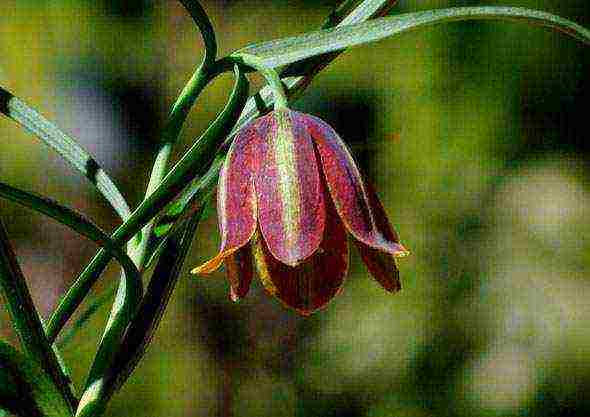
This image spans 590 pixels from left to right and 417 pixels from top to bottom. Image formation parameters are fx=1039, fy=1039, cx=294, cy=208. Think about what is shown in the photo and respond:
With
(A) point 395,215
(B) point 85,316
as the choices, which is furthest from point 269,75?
(A) point 395,215

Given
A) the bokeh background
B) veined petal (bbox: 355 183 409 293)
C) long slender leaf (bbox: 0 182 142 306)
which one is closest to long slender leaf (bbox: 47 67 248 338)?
long slender leaf (bbox: 0 182 142 306)

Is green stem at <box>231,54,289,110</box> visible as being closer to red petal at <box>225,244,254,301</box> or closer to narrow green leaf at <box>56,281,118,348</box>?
red petal at <box>225,244,254,301</box>

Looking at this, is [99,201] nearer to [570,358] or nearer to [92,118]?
[92,118]

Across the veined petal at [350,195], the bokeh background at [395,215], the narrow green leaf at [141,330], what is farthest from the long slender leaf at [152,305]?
the bokeh background at [395,215]

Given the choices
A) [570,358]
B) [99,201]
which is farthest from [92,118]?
[570,358]

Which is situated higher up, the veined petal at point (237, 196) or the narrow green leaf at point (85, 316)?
the veined petal at point (237, 196)

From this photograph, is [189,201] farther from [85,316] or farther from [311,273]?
[85,316]

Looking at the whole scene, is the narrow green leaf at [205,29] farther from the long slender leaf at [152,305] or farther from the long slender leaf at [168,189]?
the long slender leaf at [152,305]
